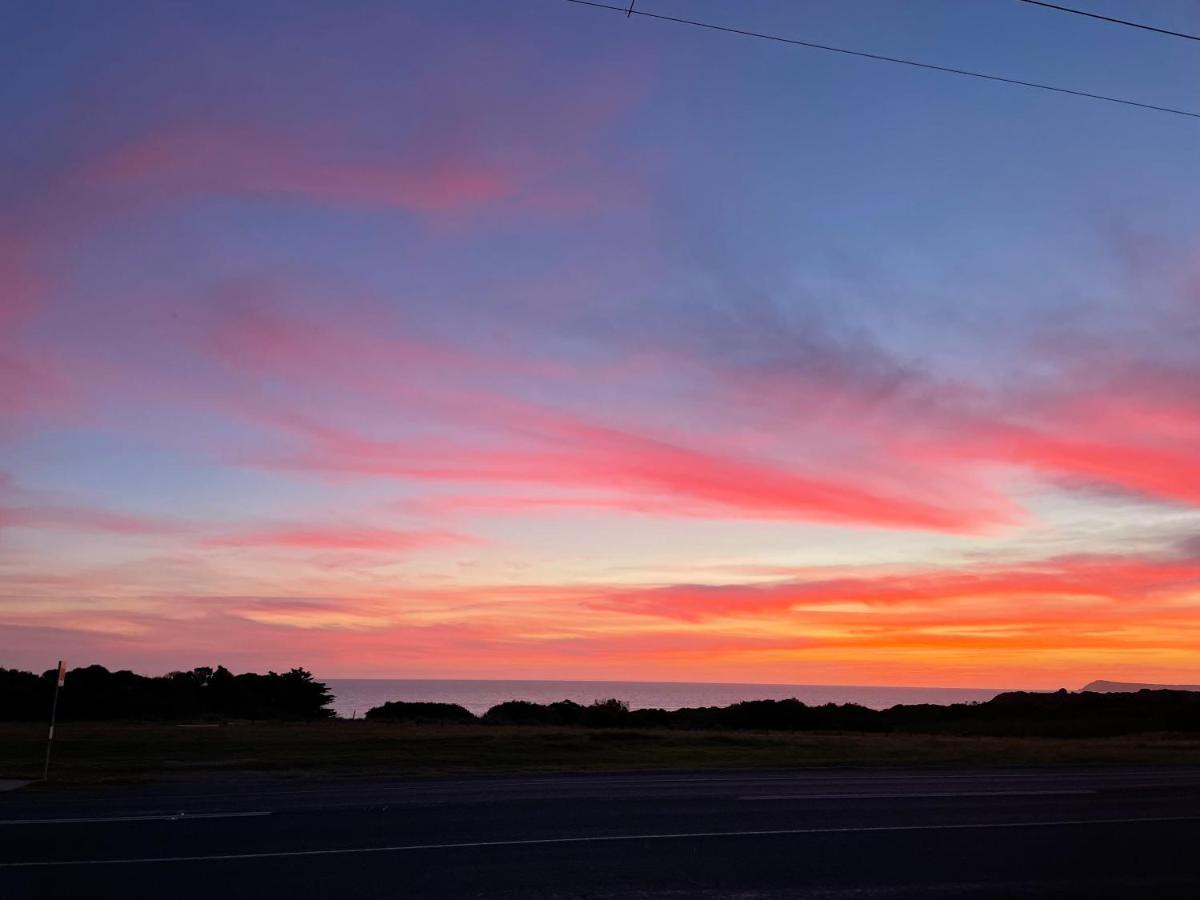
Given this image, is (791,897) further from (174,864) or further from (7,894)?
(7,894)

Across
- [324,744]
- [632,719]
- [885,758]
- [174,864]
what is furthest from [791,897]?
[632,719]

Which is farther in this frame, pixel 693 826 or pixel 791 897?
pixel 693 826

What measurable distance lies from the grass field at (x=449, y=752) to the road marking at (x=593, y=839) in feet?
32.9

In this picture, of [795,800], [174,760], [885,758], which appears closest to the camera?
[795,800]

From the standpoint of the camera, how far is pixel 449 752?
2781 centimetres

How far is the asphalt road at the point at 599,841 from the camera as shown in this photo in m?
10.2

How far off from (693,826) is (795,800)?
152 inches

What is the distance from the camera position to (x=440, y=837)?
1301 centimetres

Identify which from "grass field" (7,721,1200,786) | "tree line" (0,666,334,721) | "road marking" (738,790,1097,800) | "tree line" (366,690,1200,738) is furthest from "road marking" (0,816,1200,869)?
"tree line" (0,666,334,721)

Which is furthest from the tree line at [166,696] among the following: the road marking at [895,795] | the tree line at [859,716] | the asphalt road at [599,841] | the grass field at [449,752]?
the road marking at [895,795]

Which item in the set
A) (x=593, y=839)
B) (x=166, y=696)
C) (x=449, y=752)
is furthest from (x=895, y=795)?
(x=166, y=696)

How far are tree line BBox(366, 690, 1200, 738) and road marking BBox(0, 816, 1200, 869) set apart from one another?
34.1 metres

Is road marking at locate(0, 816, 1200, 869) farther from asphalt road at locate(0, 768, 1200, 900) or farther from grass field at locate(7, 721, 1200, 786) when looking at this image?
grass field at locate(7, 721, 1200, 786)

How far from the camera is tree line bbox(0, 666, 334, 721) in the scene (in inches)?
1879
